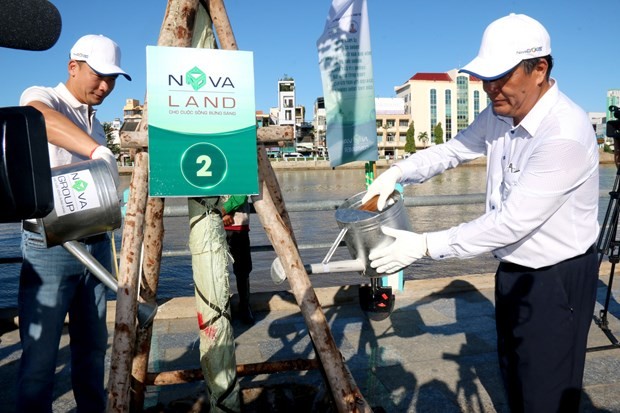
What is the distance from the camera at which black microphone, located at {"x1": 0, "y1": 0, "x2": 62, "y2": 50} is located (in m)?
1.25

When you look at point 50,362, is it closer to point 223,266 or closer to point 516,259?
point 223,266

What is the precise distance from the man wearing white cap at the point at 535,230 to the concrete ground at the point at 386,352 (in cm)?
95

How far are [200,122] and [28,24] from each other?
1.13m

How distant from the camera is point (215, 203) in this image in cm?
278

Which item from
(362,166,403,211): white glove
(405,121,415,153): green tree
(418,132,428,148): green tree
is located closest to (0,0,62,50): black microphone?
(362,166,403,211): white glove

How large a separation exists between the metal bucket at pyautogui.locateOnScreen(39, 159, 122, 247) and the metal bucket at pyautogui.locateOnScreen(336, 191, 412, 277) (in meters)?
1.00

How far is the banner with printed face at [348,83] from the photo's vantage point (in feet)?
15.7

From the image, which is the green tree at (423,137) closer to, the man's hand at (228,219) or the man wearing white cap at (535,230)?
the man's hand at (228,219)

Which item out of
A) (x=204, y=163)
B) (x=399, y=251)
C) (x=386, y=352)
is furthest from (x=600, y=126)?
(x=204, y=163)

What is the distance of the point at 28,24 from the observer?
129 centimetres

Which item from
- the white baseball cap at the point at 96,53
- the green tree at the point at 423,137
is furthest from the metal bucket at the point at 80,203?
the green tree at the point at 423,137

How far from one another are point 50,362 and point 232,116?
4.80 feet

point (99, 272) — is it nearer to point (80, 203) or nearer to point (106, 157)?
point (80, 203)

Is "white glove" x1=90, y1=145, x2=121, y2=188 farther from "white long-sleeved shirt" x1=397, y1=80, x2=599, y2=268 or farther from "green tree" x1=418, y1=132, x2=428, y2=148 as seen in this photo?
"green tree" x1=418, y1=132, x2=428, y2=148
